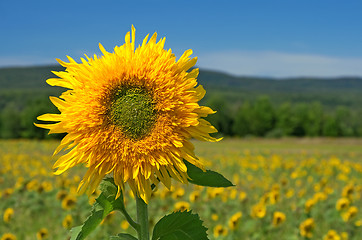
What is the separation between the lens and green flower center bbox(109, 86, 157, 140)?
60.2 inches

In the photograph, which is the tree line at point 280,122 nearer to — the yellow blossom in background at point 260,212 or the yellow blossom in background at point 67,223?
the yellow blossom in background at point 260,212

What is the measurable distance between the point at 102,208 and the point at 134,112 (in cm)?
41

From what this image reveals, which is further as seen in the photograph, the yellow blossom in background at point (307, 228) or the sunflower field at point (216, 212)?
the sunflower field at point (216, 212)

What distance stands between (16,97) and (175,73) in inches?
6094

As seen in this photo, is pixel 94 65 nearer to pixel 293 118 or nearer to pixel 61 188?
pixel 61 188

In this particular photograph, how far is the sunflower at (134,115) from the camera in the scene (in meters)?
1.51

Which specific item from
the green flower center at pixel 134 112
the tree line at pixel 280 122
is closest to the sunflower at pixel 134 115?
the green flower center at pixel 134 112


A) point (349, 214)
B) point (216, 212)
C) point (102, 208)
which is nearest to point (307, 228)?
point (349, 214)

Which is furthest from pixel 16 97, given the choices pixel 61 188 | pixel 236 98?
pixel 61 188

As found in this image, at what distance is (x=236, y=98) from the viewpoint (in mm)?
175500

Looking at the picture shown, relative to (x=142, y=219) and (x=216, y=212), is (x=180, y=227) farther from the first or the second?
(x=216, y=212)

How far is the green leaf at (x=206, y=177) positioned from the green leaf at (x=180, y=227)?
0.15m

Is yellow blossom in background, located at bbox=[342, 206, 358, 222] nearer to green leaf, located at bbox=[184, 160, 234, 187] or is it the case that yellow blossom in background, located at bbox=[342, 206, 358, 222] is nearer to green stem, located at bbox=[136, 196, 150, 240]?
green leaf, located at bbox=[184, 160, 234, 187]

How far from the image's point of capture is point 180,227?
164cm
